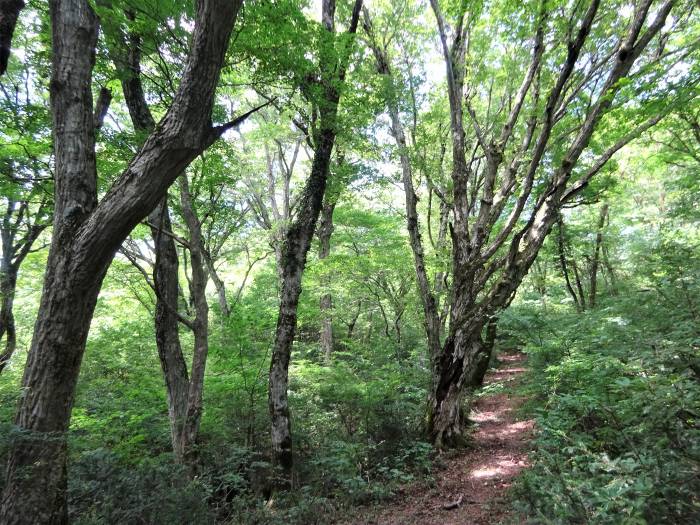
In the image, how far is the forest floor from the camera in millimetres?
4387

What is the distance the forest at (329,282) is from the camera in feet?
10.2

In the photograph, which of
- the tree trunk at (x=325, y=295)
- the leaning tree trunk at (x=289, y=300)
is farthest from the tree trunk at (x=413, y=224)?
the tree trunk at (x=325, y=295)

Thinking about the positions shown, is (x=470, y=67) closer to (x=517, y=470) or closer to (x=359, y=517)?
(x=517, y=470)

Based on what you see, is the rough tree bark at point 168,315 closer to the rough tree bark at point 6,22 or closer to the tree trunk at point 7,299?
the rough tree bark at point 6,22

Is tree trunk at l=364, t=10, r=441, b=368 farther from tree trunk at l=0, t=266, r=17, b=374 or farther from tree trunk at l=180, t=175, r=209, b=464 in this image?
tree trunk at l=0, t=266, r=17, b=374

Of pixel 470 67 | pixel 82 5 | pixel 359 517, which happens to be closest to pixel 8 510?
pixel 359 517

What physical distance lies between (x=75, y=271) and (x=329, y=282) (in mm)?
9309

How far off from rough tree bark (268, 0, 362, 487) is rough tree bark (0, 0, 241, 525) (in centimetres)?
240

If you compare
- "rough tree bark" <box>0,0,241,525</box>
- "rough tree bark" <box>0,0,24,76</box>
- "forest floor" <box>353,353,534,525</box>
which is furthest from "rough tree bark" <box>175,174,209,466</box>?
"forest floor" <box>353,353,534,525</box>

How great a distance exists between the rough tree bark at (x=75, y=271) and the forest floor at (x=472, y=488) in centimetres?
330

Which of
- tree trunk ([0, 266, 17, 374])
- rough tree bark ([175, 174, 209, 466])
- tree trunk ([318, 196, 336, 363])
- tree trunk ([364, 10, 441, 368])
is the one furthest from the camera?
tree trunk ([318, 196, 336, 363])

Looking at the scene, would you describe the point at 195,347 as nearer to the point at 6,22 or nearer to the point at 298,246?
the point at 298,246

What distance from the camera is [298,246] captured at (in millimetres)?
5902

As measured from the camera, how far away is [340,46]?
5191 mm
